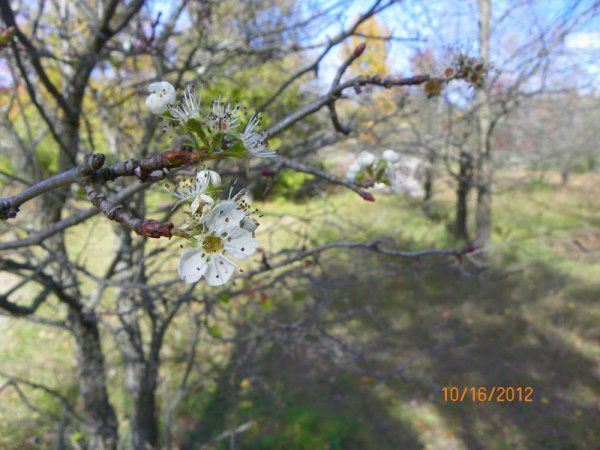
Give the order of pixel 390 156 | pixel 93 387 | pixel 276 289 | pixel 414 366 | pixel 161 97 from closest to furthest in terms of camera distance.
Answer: pixel 161 97, pixel 390 156, pixel 93 387, pixel 276 289, pixel 414 366

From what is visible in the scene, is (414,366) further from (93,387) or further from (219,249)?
(219,249)

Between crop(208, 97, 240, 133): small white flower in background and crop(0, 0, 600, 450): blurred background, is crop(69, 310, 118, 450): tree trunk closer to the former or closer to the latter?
crop(0, 0, 600, 450): blurred background

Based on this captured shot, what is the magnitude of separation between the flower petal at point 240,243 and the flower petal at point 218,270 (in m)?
0.03

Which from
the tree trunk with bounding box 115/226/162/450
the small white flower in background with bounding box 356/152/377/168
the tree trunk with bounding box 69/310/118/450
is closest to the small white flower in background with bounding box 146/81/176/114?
the small white flower in background with bounding box 356/152/377/168

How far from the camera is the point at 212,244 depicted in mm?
A: 921

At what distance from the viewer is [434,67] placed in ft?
6.35

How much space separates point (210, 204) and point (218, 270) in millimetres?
142

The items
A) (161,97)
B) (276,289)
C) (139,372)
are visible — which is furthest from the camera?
(276,289)

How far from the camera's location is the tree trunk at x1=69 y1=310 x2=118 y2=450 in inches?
123

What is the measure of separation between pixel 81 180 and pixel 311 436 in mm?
4243

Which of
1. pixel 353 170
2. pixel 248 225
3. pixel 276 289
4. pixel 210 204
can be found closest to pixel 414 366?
pixel 276 289

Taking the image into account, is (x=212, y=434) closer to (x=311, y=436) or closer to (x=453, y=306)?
(x=311, y=436)

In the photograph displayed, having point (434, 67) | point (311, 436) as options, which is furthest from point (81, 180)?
point (311, 436)

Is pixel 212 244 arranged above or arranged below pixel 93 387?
below
